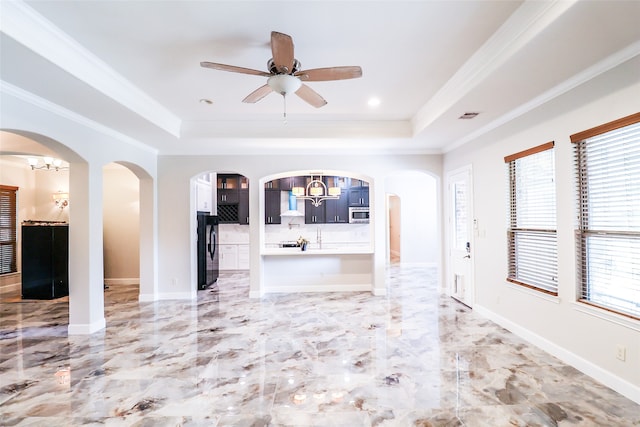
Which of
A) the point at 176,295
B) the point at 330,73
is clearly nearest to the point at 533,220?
the point at 330,73

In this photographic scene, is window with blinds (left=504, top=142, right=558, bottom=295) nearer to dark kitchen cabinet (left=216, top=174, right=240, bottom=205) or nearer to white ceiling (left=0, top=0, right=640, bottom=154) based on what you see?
white ceiling (left=0, top=0, right=640, bottom=154)

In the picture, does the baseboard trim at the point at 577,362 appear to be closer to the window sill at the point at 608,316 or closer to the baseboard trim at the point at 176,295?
the window sill at the point at 608,316

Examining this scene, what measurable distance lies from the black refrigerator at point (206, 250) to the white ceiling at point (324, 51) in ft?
8.27

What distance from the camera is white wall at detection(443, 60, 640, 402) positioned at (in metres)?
2.44

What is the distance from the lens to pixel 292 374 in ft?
9.39

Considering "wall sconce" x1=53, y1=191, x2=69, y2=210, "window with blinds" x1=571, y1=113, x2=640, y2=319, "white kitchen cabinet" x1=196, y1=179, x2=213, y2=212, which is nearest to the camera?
"window with blinds" x1=571, y1=113, x2=640, y2=319

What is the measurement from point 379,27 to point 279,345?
10.7 feet

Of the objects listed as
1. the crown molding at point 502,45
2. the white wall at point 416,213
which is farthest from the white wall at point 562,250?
the white wall at point 416,213

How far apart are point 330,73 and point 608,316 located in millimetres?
2981

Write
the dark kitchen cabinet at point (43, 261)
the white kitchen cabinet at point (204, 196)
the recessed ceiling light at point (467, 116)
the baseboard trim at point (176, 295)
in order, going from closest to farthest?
1. the recessed ceiling light at point (467, 116)
2. the baseboard trim at point (176, 295)
3. the dark kitchen cabinet at point (43, 261)
4. the white kitchen cabinet at point (204, 196)

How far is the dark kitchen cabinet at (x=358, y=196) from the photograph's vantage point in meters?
9.02

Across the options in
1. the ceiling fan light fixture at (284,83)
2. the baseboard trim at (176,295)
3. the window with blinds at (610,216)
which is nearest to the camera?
the window with blinds at (610,216)

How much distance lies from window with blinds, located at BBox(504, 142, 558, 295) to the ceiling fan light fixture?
2606 millimetres

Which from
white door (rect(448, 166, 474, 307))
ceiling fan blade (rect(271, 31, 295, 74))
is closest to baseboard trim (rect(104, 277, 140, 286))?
ceiling fan blade (rect(271, 31, 295, 74))
